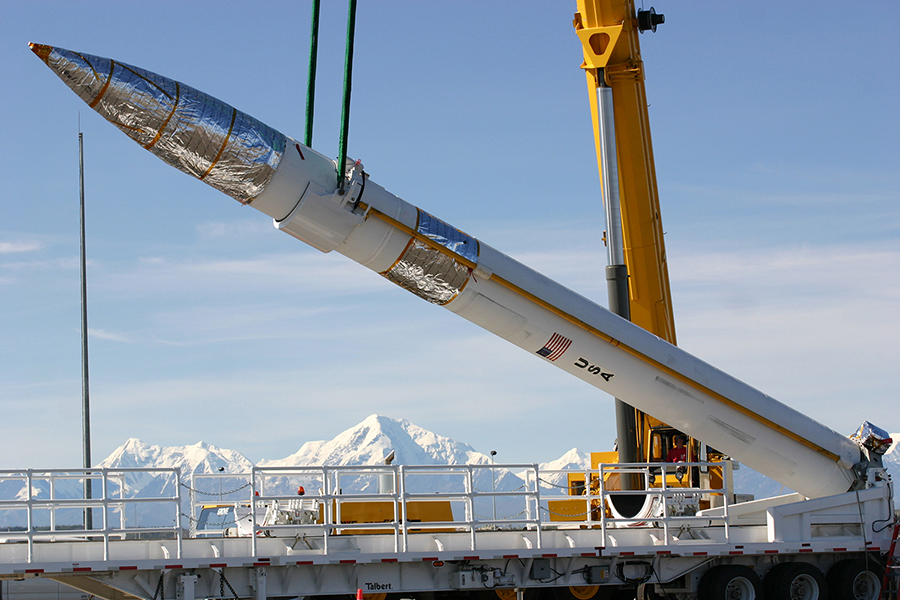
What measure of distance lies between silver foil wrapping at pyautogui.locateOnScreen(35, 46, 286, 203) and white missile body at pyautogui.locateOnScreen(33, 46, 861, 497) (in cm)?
3

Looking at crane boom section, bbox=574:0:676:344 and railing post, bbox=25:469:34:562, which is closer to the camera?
railing post, bbox=25:469:34:562

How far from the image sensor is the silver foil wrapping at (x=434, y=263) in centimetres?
1262

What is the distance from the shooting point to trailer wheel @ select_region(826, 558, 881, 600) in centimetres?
1434

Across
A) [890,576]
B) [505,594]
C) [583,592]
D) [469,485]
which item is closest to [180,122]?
[469,485]

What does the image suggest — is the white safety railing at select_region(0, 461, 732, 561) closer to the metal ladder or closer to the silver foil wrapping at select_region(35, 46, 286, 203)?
the metal ladder

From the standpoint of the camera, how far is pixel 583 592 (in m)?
14.0

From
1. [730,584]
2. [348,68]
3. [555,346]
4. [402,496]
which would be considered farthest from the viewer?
[730,584]

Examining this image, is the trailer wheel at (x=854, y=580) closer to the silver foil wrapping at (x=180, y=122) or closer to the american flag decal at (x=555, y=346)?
the american flag decal at (x=555, y=346)

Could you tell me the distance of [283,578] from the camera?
40.5 ft

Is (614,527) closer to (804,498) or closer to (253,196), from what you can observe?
(804,498)

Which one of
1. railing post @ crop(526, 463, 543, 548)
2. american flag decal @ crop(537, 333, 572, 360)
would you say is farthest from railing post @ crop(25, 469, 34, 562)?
american flag decal @ crop(537, 333, 572, 360)

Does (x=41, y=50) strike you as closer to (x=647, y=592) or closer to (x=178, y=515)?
(x=178, y=515)

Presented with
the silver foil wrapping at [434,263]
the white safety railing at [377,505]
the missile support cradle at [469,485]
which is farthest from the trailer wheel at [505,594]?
the silver foil wrapping at [434,263]

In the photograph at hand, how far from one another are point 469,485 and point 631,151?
7.31 metres
